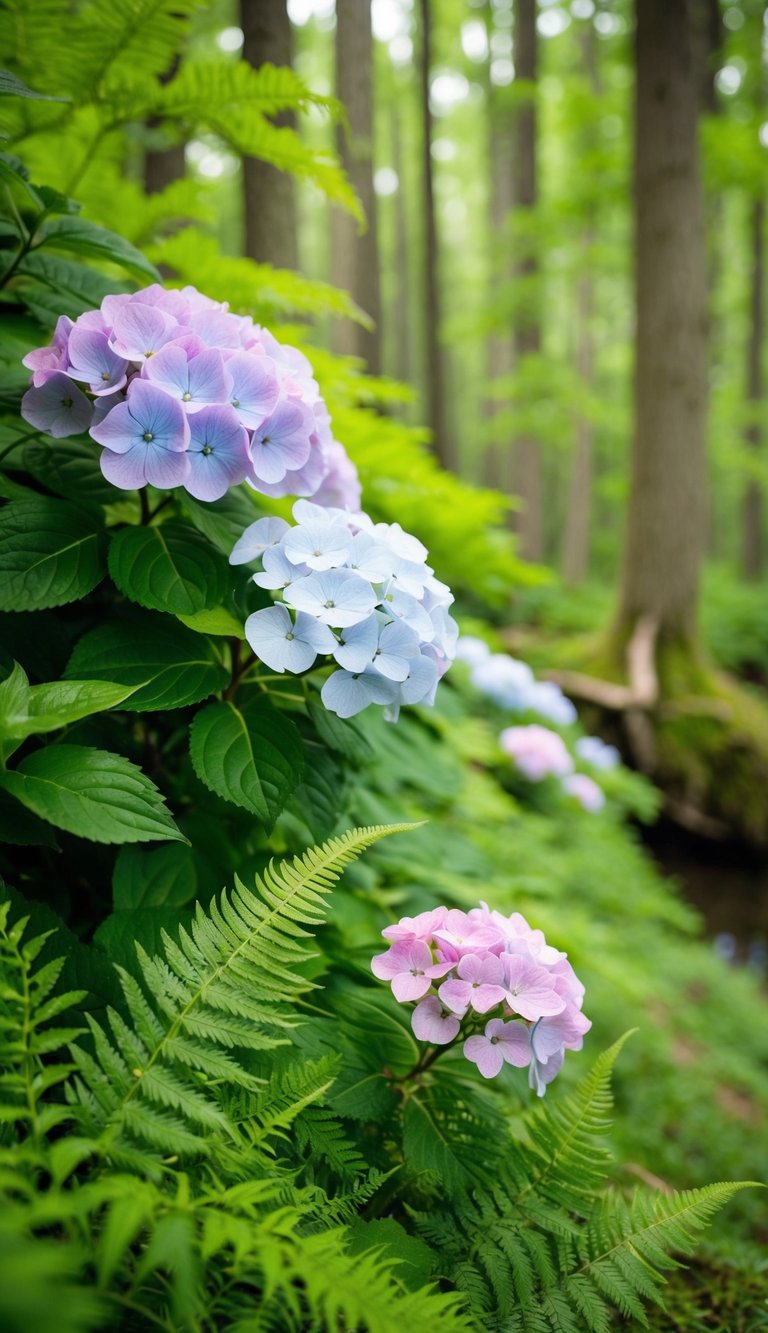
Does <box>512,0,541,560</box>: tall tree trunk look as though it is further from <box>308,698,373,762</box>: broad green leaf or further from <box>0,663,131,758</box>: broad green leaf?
<box>0,663,131,758</box>: broad green leaf

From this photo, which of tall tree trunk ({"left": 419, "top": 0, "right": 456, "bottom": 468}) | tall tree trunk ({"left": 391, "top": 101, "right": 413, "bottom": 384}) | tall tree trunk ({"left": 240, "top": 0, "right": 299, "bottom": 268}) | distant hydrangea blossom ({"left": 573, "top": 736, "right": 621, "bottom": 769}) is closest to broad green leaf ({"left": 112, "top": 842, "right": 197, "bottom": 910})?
tall tree trunk ({"left": 240, "top": 0, "right": 299, "bottom": 268})

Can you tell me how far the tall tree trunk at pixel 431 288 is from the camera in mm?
10359

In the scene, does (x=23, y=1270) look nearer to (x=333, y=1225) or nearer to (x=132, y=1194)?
(x=132, y=1194)

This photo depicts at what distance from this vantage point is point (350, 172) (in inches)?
227

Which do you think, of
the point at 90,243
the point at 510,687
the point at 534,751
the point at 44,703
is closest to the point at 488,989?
the point at 44,703

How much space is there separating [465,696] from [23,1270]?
3615mm

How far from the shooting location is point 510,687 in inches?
160

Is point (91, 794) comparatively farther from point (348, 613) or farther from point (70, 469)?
point (70, 469)

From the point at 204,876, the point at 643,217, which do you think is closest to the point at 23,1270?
the point at 204,876

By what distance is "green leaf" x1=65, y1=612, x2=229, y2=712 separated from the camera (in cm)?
111

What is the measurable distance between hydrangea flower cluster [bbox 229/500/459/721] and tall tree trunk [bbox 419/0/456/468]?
969 centimetres

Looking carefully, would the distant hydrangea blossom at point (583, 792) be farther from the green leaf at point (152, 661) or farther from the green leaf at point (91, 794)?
the green leaf at point (91, 794)

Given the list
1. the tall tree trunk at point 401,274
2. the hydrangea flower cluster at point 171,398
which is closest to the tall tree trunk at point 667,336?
the hydrangea flower cluster at point 171,398

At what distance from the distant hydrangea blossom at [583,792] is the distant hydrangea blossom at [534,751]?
0.27 m
